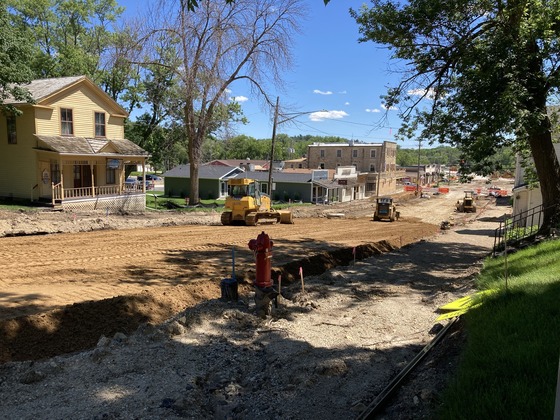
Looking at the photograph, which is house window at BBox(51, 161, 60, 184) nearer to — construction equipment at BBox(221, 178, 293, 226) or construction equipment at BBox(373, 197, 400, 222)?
construction equipment at BBox(221, 178, 293, 226)

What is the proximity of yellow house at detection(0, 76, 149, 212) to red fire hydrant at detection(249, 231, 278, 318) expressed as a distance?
20.4 meters

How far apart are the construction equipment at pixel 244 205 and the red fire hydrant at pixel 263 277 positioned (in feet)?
51.6

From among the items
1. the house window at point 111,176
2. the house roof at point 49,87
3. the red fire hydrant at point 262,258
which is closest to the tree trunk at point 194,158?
the house window at point 111,176

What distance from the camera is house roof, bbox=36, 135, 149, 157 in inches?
1017

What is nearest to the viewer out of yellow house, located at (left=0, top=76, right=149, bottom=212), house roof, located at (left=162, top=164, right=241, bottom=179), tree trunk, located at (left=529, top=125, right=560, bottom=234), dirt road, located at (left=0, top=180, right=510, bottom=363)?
dirt road, located at (left=0, top=180, right=510, bottom=363)

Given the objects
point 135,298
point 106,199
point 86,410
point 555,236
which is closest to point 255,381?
point 86,410

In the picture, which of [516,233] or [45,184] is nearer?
[516,233]

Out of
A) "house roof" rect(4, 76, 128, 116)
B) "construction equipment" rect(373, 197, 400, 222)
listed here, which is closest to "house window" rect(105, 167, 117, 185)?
"house roof" rect(4, 76, 128, 116)

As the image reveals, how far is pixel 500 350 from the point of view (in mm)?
5066

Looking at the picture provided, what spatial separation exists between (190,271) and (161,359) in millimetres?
6486

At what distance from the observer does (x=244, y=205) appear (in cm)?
2534

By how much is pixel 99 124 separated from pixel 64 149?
16.6ft

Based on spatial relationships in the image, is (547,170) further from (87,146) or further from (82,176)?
(82,176)

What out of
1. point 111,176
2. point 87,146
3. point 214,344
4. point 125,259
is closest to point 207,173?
point 111,176
